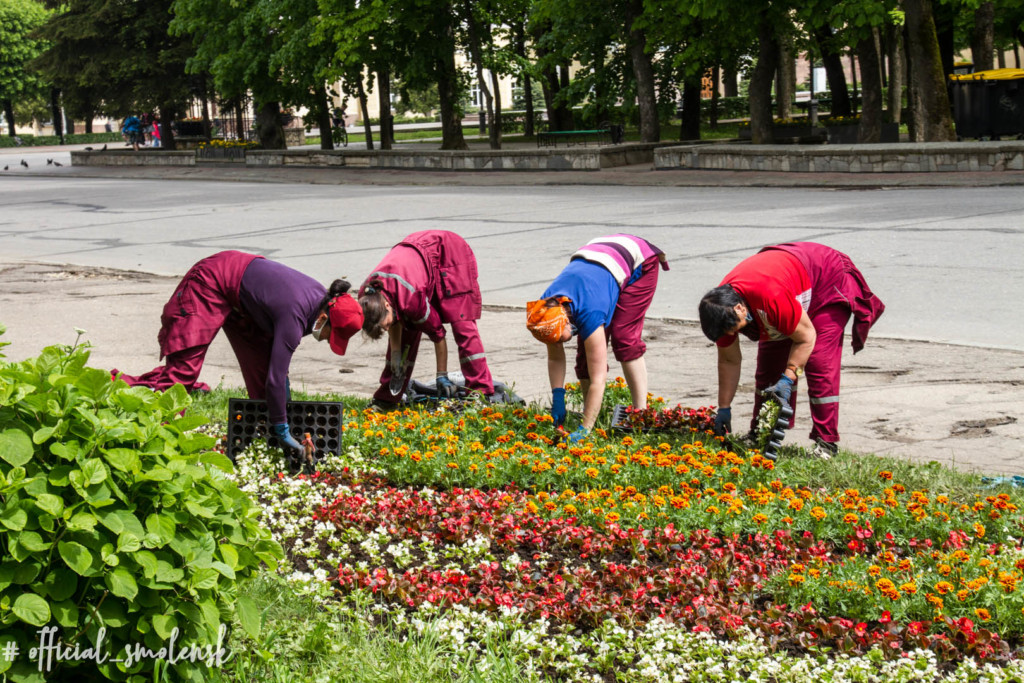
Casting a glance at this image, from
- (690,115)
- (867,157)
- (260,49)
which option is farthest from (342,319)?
(690,115)

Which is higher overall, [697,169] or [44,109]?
[44,109]

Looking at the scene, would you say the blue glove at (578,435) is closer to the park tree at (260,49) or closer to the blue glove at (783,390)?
the blue glove at (783,390)

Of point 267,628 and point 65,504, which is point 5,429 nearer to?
point 65,504

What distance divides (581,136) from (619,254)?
24.8m

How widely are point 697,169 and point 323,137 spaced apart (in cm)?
1460

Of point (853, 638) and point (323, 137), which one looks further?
point (323, 137)

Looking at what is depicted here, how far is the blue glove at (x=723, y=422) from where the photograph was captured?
5.55 meters

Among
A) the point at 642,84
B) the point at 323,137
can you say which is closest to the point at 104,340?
the point at 642,84

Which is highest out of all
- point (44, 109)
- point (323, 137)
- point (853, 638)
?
point (44, 109)

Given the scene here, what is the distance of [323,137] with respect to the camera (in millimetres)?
34125

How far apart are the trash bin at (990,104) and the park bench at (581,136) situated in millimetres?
8206

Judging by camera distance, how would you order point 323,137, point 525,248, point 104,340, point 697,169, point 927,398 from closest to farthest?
point 927,398, point 104,340, point 525,248, point 697,169, point 323,137

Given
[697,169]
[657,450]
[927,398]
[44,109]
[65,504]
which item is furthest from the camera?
[44,109]

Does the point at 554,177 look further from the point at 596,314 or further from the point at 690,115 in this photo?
the point at 596,314
